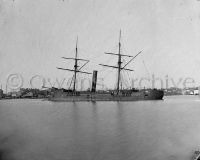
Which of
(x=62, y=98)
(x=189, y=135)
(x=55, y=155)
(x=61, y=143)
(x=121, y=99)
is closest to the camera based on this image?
(x=55, y=155)

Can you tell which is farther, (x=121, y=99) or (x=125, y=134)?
(x=121, y=99)

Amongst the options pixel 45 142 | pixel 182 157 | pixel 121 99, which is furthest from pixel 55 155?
pixel 121 99

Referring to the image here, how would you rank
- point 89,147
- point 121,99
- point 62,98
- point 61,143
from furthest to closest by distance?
1. point 62,98
2. point 121,99
3. point 61,143
4. point 89,147

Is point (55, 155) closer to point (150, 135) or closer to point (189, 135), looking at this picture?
point (150, 135)

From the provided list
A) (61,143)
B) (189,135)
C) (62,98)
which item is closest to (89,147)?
(61,143)

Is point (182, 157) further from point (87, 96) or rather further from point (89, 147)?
point (87, 96)

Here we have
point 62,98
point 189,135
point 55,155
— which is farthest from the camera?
point 62,98
